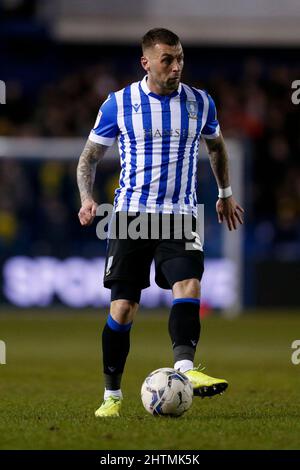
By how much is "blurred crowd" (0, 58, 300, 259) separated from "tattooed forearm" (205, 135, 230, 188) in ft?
36.0

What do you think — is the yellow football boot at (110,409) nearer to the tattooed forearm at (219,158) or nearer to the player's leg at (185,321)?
the player's leg at (185,321)

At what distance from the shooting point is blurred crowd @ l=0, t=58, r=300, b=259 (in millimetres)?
18719

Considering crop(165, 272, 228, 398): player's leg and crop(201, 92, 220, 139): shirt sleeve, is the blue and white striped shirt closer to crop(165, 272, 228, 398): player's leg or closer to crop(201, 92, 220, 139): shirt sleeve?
crop(201, 92, 220, 139): shirt sleeve

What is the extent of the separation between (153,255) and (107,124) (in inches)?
32.5

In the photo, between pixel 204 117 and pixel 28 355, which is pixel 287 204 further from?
pixel 204 117

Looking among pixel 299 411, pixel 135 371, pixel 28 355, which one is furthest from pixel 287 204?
pixel 299 411

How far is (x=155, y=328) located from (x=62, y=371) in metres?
5.54

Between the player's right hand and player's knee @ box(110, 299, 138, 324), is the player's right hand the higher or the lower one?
the higher one

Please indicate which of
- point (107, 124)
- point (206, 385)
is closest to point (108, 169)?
point (107, 124)

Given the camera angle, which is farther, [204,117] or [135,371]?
[135,371]

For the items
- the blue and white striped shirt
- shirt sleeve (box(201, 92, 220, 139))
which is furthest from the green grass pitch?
shirt sleeve (box(201, 92, 220, 139))

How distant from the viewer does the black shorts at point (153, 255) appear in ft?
22.8

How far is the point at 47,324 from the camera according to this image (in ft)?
55.6

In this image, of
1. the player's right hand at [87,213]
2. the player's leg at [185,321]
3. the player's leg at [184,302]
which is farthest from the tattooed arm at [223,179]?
the player's right hand at [87,213]
